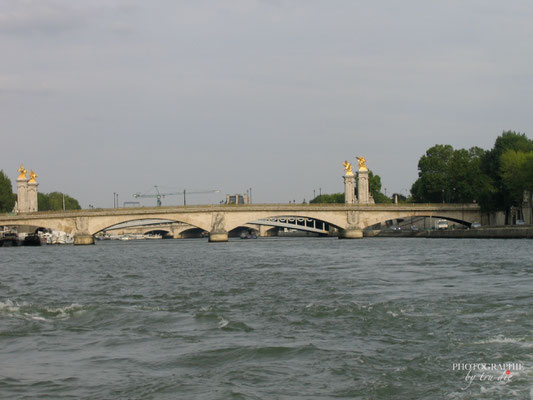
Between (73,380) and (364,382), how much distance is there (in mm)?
3941

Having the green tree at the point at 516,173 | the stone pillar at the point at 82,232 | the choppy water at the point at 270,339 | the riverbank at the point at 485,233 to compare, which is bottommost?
the choppy water at the point at 270,339

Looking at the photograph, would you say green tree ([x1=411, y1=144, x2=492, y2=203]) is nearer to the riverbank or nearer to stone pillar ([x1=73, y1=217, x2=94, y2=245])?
the riverbank

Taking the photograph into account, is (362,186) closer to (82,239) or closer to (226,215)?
(226,215)

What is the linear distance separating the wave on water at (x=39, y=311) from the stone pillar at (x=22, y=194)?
8249 centimetres

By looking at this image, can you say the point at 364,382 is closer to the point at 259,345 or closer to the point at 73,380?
the point at 259,345

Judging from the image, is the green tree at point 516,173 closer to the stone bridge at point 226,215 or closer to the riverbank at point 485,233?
the riverbank at point 485,233

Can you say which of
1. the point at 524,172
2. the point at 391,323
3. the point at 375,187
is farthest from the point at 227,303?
the point at 375,187

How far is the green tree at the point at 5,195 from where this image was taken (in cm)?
10606

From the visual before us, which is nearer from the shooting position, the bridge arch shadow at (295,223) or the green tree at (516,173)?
the green tree at (516,173)

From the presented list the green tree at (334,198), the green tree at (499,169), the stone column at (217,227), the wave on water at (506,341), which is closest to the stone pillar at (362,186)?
the green tree at (499,169)

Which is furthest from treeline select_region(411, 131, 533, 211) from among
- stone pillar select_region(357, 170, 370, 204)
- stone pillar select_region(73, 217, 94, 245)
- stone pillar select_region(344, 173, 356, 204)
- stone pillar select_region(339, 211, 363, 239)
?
stone pillar select_region(73, 217, 94, 245)

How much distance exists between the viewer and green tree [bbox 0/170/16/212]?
10606 centimetres

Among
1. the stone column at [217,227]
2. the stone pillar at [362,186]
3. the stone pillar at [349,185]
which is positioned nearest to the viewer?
the stone column at [217,227]

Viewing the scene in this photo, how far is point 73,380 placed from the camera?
Answer: 10.8m
